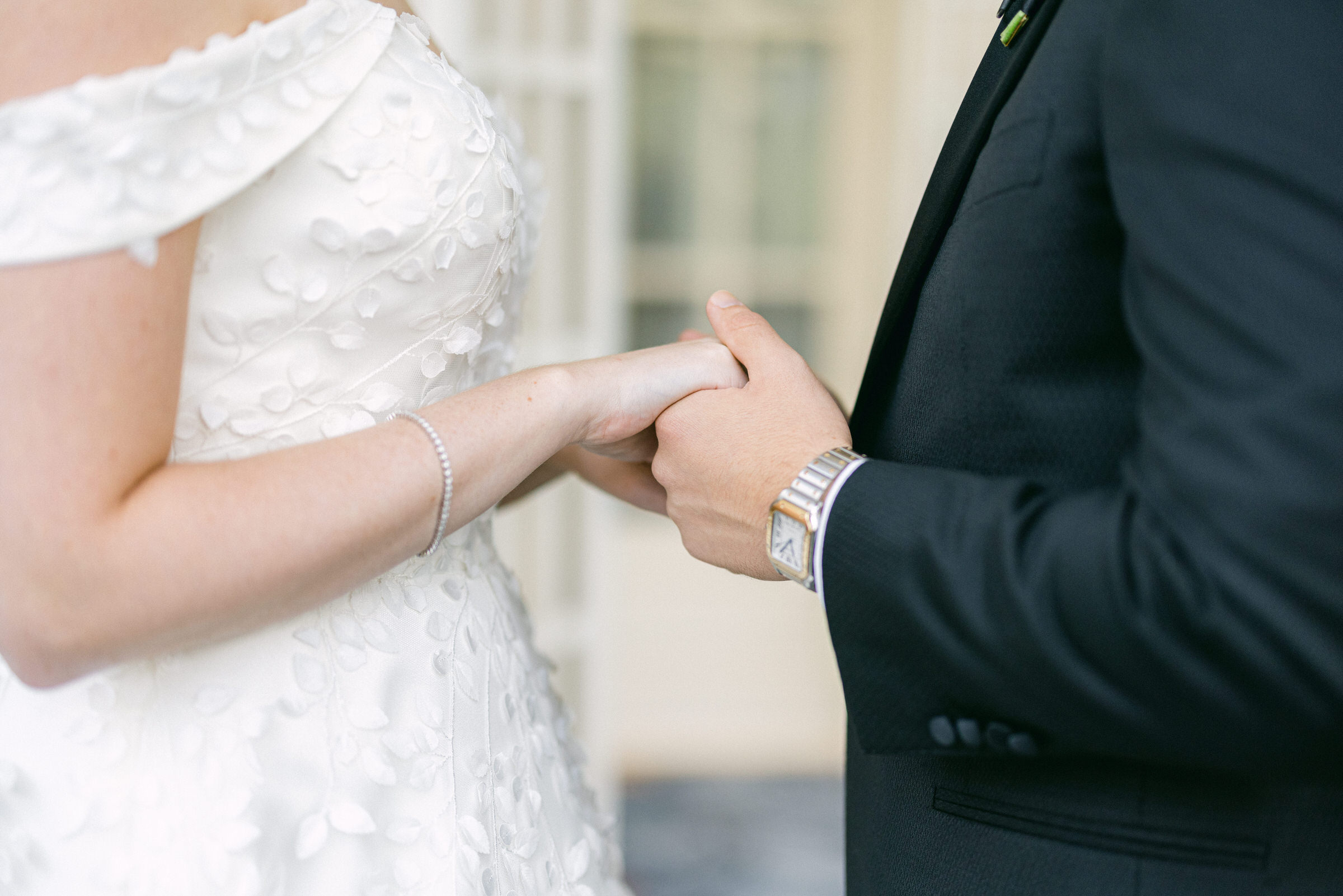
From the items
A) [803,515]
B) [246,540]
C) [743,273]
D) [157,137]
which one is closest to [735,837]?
[743,273]

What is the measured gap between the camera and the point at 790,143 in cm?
395

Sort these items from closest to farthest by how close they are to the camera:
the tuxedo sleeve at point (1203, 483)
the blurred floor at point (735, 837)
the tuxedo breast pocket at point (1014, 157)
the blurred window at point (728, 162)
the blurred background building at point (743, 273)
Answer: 1. the tuxedo sleeve at point (1203, 483)
2. the tuxedo breast pocket at point (1014, 157)
3. the blurred floor at point (735, 837)
4. the blurred background building at point (743, 273)
5. the blurred window at point (728, 162)

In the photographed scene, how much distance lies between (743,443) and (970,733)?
0.30 meters

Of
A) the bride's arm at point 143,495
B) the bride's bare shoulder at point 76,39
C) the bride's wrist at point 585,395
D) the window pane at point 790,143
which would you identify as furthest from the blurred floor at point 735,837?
the bride's bare shoulder at point 76,39

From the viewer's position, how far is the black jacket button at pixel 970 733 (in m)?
0.72

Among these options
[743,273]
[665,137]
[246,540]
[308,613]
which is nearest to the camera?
[246,540]

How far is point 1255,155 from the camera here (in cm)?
58

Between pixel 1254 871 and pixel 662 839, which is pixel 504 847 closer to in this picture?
pixel 1254 871

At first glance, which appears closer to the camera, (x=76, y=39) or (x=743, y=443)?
(x=76, y=39)

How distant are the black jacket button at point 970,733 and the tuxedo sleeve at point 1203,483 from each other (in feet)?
0.14

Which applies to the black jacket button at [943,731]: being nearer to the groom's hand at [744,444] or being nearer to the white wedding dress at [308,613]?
the groom's hand at [744,444]

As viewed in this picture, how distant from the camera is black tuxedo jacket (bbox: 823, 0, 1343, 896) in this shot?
0.58m

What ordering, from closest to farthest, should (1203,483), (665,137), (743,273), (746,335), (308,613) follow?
1. (1203,483)
2. (308,613)
3. (746,335)
4. (665,137)
5. (743,273)

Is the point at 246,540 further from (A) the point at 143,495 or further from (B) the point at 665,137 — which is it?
(B) the point at 665,137
